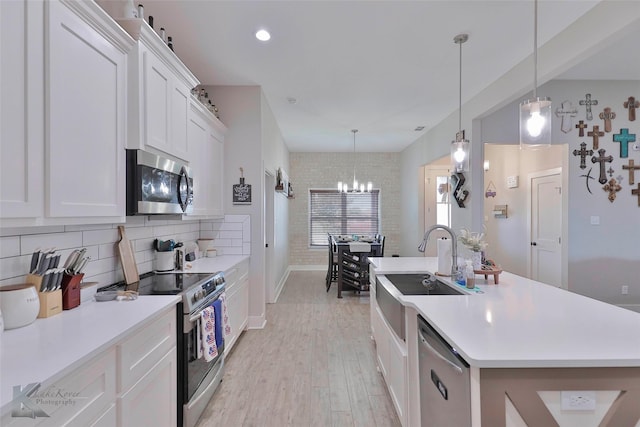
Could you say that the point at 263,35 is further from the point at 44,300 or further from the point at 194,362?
the point at 194,362

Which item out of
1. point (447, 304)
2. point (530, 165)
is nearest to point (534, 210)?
point (530, 165)

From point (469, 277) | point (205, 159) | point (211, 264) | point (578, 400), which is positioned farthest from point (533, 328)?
point (205, 159)

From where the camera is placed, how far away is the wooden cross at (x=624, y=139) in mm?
4004

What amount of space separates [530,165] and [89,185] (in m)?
6.21

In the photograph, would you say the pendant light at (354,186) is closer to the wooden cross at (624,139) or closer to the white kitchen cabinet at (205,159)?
the white kitchen cabinet at (205,159)

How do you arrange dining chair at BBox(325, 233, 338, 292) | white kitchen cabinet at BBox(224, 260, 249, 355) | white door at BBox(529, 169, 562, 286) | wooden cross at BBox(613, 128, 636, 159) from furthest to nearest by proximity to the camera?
dining chair at BBox(325, 233, 338, 292) < white door at BBox(529, 169, 562, 286) < wooden cross at BBox(613, 128, 636, 159) < white kitchen cabinet at BBox(224, 260, 249, 355)

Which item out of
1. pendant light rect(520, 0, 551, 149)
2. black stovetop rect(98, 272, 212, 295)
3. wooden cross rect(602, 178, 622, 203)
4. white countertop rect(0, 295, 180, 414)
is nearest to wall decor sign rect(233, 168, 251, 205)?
black stovetop rect(98, 272, 212, 295)

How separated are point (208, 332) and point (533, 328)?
187 cm

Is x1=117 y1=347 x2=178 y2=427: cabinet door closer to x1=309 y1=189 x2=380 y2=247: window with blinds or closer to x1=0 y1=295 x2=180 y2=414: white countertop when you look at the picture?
x1=0 y1=295 x2=180 y2=414: white countertop

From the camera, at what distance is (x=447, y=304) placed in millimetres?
1536

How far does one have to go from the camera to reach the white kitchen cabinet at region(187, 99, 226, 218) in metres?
2.76

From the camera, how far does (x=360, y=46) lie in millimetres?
2754

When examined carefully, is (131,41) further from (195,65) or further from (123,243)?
(195,65)

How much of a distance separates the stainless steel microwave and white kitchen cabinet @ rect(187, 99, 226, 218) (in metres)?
0.31
